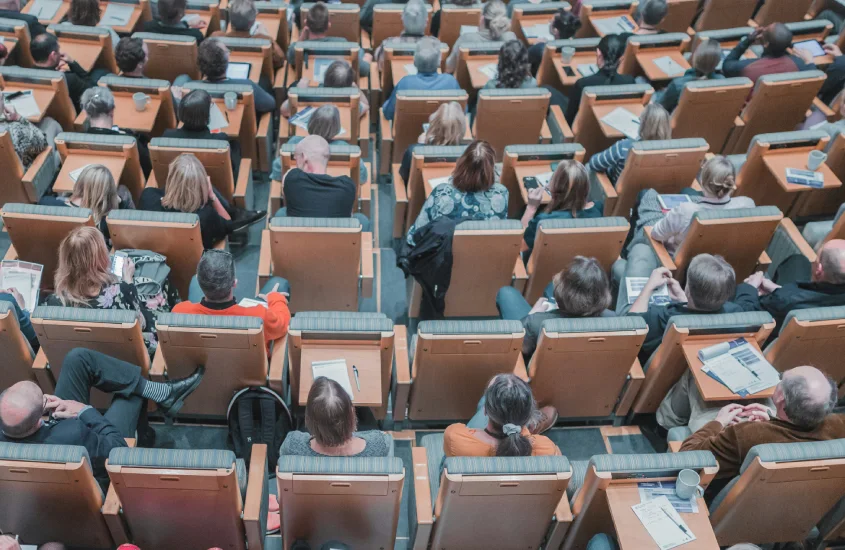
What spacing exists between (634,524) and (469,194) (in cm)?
216

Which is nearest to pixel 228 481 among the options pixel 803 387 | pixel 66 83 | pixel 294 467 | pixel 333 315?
pixel 294 467

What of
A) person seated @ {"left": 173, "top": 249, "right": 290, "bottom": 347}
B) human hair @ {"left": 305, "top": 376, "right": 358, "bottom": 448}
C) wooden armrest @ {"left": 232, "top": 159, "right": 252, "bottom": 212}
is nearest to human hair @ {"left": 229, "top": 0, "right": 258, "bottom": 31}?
wooden armrest @ {"left": 232, "top": 159, "right": 252, "bottom": 212}

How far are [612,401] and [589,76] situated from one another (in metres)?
2.99

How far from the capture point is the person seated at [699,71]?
562 centimetres

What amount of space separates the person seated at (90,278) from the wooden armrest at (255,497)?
2.84 ft

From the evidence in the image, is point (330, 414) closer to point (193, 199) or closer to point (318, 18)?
point (193, 199)

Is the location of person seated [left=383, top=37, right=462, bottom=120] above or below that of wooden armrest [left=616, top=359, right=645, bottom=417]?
above

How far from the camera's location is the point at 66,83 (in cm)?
552

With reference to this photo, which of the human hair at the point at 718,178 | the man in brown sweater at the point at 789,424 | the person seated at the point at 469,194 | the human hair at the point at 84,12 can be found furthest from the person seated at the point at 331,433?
the human hair at the point at 84,12

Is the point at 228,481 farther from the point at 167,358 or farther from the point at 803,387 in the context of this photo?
the point at 803,387

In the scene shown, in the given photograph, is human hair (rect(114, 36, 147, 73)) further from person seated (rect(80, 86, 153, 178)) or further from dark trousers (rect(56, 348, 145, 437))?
dark trousers (rect(56, 348, 145, 437))

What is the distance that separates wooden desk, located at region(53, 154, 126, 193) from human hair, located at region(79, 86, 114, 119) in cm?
35

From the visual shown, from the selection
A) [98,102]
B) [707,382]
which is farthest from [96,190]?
[707,382]

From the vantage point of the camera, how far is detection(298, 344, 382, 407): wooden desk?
345 centimetres
